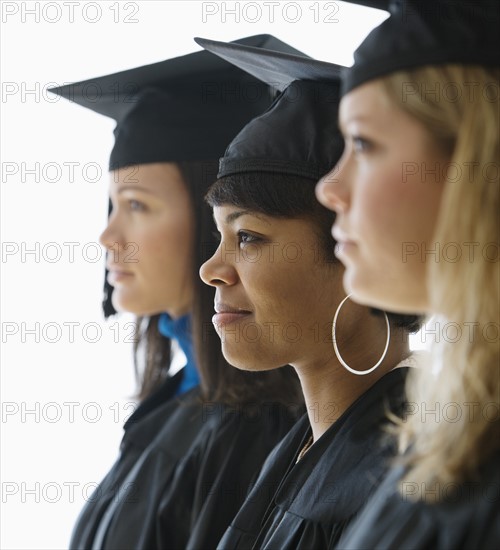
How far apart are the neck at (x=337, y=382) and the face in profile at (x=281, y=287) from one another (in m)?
0.02

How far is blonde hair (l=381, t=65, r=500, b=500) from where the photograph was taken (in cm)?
97


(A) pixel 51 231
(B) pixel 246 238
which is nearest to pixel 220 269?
(B) pixel 246 238

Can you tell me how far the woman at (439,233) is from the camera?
0.97 meters

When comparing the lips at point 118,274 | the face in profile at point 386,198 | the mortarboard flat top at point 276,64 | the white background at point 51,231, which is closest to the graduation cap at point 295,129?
the mortarboard flat top at point 276,64

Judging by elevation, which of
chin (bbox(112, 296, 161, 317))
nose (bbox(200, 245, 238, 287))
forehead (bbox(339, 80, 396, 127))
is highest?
forehead (bbox(339, 80, 396, 127))

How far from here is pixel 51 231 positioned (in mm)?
2945

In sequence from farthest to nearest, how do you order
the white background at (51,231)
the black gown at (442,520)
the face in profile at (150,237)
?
the white background at (51,231)
the face in profile at (150,237)
the black gown at (442,520)

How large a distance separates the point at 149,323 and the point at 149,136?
59cm

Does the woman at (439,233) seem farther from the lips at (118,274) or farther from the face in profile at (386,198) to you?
the lips at (118,274)

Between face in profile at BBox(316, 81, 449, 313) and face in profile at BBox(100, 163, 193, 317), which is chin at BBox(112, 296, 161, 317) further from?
face in profile at BBox(316, 81, 449, 313)

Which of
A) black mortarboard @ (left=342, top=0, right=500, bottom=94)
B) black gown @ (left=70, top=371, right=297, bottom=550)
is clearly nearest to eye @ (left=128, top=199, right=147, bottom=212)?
black gown @ (left=70, top=371, right=297, bottom=550)

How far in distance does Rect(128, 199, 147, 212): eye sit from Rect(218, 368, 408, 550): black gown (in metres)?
0.86

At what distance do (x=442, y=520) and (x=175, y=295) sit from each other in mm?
1312

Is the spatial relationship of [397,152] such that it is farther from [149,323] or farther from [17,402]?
[17,402]
